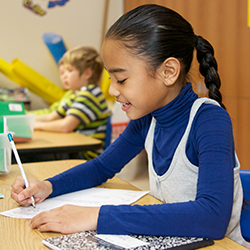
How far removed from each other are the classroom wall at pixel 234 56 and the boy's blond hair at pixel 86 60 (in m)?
0.76

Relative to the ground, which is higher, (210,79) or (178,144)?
(210,79)

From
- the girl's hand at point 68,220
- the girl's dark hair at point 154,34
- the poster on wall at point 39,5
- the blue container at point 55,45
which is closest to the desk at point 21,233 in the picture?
the girl's hand at point 68,220

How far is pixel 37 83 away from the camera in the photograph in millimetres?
3012

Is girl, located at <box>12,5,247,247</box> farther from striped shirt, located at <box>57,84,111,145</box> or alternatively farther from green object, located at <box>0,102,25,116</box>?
striped shirt, located at <box>57,84,111,145</box>

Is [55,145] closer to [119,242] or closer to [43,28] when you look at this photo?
[119,242]

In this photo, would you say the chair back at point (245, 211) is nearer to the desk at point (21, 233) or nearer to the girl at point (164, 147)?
the girl at point (164, 147)

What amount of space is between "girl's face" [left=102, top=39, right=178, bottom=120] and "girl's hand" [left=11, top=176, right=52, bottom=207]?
0.30 metres

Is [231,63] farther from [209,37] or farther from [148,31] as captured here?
[148,31]

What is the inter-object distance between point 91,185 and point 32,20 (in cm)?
263

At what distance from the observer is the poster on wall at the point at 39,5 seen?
3.12 m

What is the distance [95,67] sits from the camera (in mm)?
2424

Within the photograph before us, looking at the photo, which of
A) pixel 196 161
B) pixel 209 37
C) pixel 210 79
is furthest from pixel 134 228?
pixel 209 37

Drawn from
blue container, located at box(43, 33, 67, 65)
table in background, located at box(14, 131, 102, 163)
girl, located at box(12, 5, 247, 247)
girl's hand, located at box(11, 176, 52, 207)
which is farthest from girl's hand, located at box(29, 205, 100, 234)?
blue container, located at box(43, 33, 67, 65)

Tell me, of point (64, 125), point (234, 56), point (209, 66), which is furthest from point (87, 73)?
point (209, 66)
